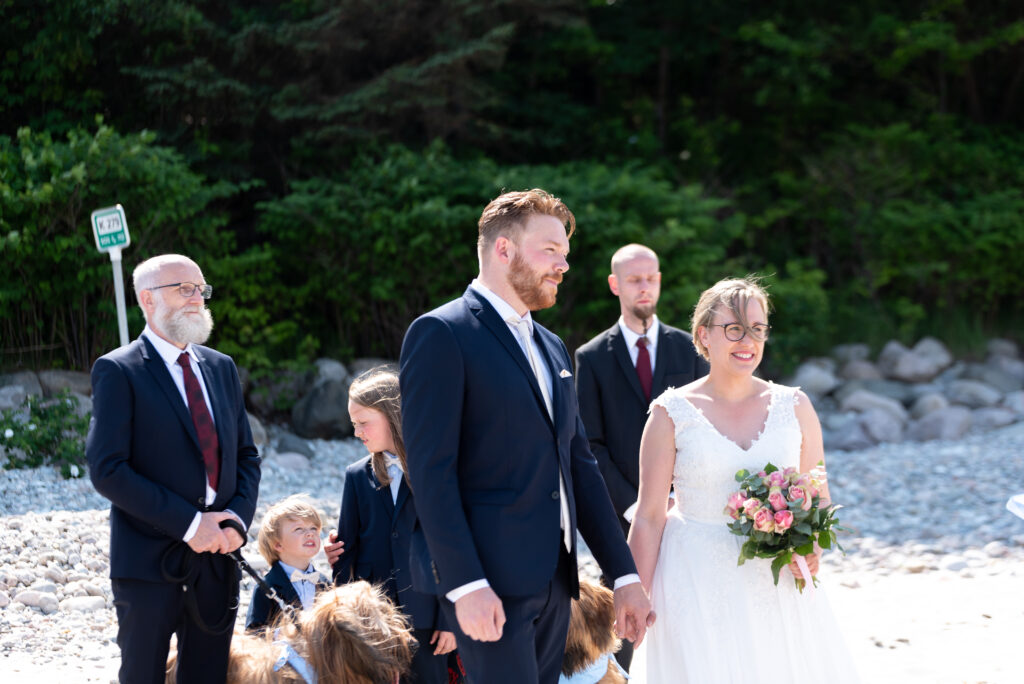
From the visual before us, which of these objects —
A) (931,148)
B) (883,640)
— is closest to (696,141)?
(931,148)

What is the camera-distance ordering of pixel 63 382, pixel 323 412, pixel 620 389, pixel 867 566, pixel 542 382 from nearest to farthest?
pixel 542 382 < pixel 620 389 < pixel 867 566 < pixel 63 382 < pixel 323 412

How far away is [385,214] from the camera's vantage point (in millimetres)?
12281

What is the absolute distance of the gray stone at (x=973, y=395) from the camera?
14766mm

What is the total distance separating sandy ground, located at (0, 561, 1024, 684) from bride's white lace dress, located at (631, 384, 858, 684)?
0.47m

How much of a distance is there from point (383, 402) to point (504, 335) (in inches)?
49.0

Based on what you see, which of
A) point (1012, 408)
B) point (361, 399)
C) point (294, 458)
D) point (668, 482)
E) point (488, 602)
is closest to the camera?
point (488, 602)

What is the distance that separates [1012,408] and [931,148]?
5.55 m

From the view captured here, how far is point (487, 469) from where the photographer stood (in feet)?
10.0

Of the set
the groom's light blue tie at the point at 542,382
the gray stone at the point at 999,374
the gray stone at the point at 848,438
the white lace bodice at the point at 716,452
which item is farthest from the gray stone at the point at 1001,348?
the groom's light blue tie at the point at 542,382

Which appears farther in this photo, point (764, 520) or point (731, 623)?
point (731, 623)

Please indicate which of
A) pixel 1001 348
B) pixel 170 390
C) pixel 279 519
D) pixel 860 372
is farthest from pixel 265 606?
pixel 1001 348

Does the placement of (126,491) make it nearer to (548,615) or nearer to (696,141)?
(548,615)

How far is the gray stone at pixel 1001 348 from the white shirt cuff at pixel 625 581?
15.2 metres

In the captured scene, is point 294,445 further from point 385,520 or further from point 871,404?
point 871,404
